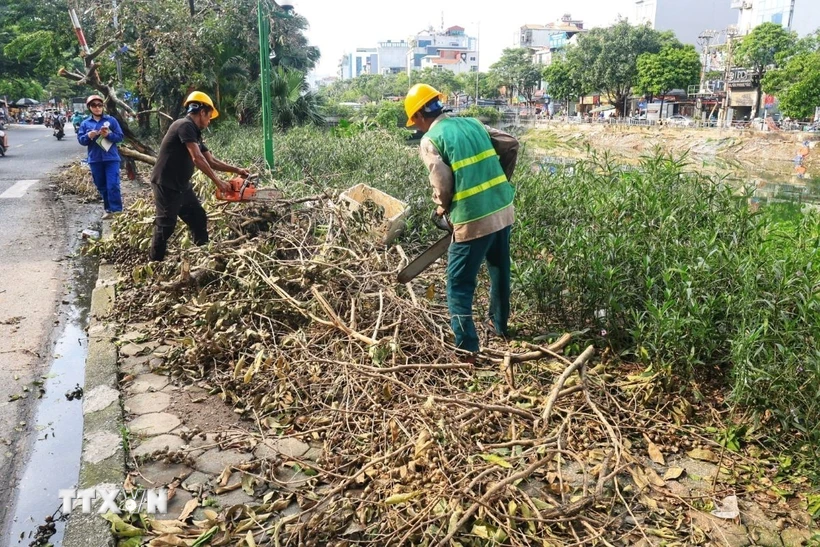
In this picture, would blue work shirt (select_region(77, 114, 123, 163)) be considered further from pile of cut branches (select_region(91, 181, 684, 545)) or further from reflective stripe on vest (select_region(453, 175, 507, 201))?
reflective stripe on vest (select_region(453, 175, 507, 201))

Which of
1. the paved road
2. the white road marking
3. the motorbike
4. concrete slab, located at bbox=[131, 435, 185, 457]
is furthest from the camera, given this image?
the motorbike

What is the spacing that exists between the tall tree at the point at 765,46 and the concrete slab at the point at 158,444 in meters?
39.9

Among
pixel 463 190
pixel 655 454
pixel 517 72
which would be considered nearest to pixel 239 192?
pixel 463 190

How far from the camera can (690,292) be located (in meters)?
3.28

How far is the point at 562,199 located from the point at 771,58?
39.1 metres

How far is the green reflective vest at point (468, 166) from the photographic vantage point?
3.60 meters

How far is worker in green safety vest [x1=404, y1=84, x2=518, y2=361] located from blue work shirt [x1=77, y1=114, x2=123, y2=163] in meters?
5.52

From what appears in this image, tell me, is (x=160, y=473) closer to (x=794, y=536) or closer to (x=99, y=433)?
(x=99, y=433)

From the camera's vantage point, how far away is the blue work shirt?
7785mm

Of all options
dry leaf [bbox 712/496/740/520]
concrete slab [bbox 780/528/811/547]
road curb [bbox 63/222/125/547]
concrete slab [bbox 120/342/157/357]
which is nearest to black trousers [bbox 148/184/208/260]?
road curb [bbox 63/222/125/547]

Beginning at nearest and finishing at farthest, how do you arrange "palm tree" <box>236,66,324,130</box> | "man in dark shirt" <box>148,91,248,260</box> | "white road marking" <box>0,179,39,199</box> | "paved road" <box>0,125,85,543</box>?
1. "paved road" <box>0,125,85,543</box>
2. "man in dark shirt" <box>148,91,248,260</box>
3. "white road marking" <box>0,179,39,199</box>
4. "palm tree" <box>236,66,324,130</box>

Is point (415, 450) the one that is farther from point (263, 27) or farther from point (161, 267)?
point (263, 27)

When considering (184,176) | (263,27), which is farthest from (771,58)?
(184,176)

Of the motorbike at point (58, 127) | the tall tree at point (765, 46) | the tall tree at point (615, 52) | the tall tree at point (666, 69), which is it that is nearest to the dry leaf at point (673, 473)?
the motorbike at point (58, 127)
